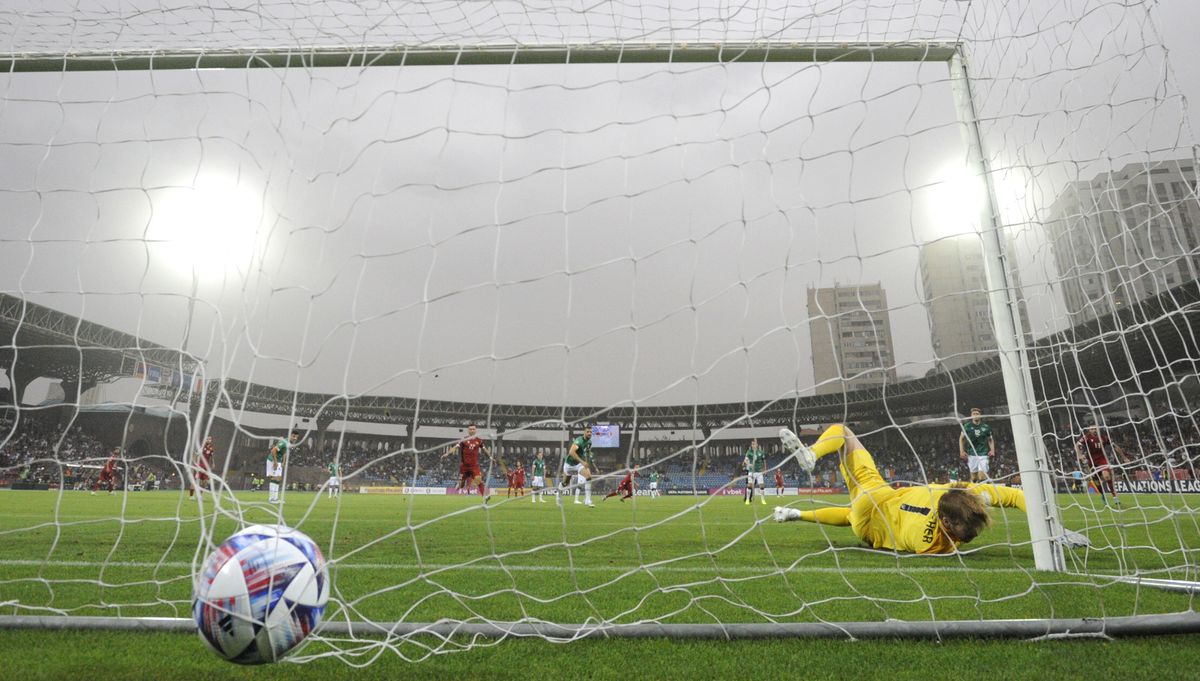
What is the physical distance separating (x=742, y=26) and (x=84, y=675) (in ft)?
14.3

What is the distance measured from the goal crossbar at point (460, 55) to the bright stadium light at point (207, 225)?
0.80 m

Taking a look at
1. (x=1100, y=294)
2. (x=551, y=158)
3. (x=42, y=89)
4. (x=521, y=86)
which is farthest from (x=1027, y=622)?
(x=42, y=89)

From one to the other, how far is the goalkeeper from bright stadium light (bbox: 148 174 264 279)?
3.58 metres

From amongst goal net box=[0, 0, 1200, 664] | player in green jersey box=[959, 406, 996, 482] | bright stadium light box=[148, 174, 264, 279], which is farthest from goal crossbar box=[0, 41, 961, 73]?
player in green jersey box=[959, 406, 996, 482]

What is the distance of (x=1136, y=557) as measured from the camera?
4.89m

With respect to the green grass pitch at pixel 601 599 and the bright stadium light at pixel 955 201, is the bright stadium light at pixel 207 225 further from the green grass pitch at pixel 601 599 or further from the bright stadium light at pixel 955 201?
the bright stadium light at pixel 955 201

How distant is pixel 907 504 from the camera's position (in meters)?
5.06

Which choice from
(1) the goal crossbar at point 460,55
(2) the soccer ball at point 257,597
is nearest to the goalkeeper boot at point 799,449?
(1) the goal crossbar at point 460,55

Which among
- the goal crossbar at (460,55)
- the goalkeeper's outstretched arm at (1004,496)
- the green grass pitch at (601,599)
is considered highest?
the goal crossbar at (460,55)

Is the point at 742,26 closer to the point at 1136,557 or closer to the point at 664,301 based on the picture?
the point at 664,301

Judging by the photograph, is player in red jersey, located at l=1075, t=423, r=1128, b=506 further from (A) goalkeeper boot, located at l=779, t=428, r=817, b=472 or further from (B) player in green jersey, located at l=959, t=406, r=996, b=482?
(B) player in green jersey, located at l=959, t=406, r=996, b=482

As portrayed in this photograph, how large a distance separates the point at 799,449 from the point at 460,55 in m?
3.46

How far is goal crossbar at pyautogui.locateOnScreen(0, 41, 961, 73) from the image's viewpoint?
3836mm

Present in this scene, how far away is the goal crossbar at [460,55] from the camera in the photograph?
12.6 feet
